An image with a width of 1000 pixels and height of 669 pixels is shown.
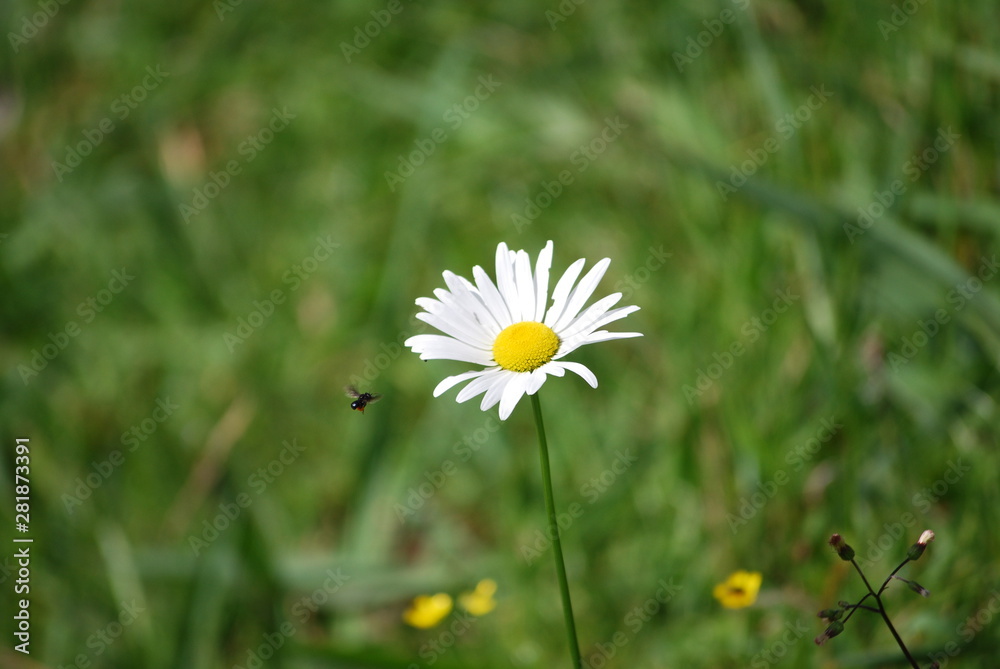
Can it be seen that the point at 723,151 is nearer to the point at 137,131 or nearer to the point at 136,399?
the point at 136,399

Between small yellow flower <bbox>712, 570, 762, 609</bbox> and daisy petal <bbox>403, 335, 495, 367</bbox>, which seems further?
small yellow flower <bbox>712, 570, 762, 609</bbox>

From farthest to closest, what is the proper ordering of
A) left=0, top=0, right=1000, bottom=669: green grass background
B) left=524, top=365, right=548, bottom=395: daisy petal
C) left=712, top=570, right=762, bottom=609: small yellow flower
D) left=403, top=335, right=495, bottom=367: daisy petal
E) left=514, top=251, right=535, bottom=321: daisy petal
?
1. left=0, top=0, right=1000, bottom=669: green grass background
2. left=712, top=570, right=762, bottom=609: small yellow flower
3. left=514, top=251, right=535, bottom=321: daisy petal
4. left=403, top=335, right=495, bottom=367: daisy petal
5. left=524, top=365, right=548, bottom=395: daisy petal

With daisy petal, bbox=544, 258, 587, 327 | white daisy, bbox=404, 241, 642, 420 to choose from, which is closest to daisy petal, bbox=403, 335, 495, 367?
white daisy, bbox=404, 241, 642, 420

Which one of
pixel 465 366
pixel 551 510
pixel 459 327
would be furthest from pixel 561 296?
pixel 465 366

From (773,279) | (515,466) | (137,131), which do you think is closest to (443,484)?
(515,466)

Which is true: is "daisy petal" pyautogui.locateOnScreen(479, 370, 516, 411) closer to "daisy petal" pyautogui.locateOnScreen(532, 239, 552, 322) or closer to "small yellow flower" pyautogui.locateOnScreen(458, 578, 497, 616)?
"daisy petal" pyautogui.locateOnScreen(532, 239, 552, 322)

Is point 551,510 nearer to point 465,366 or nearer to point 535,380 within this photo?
point 535,380

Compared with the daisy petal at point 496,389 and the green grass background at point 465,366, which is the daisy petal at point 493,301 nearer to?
the daisy petal at point 496,389
